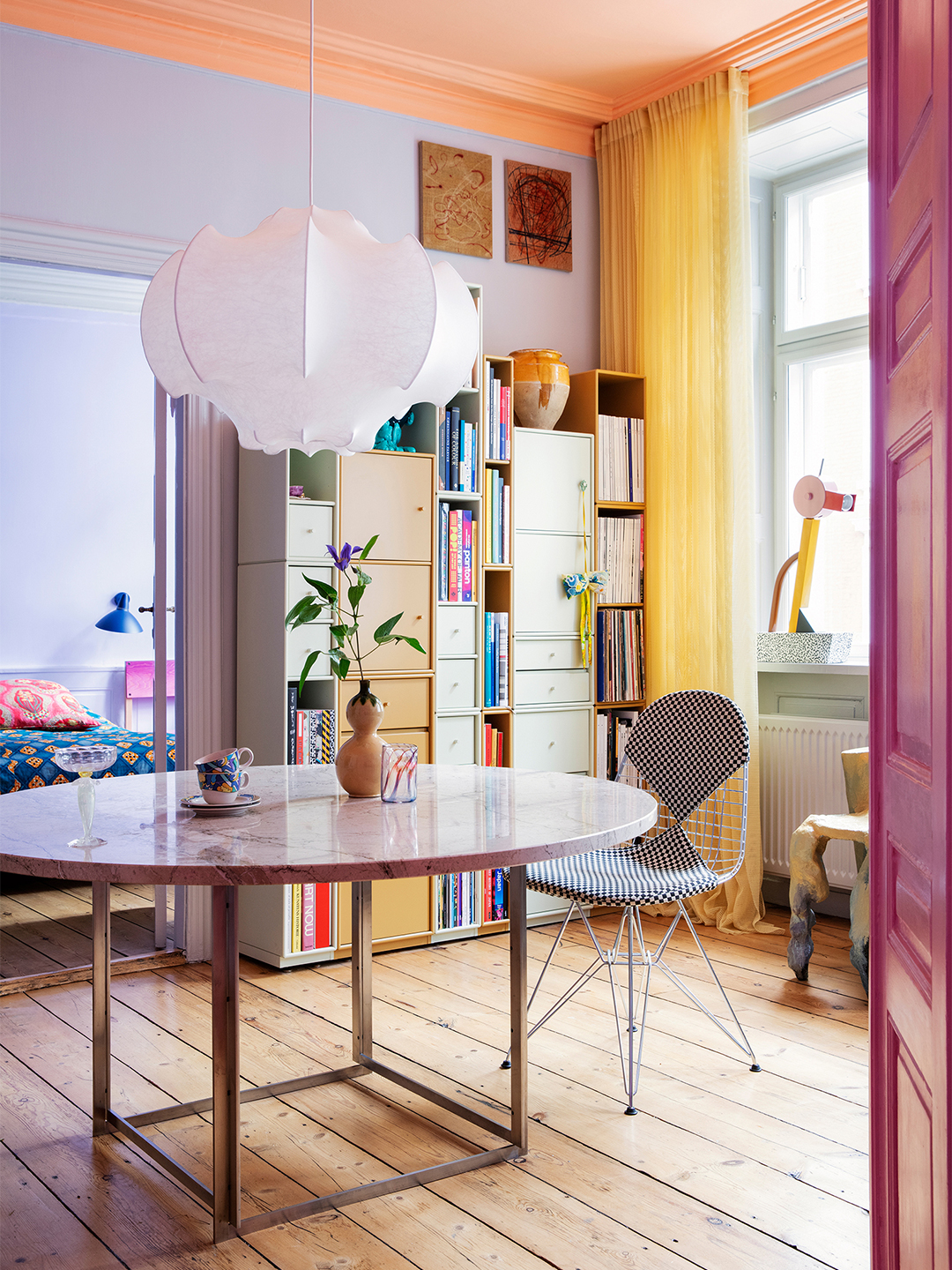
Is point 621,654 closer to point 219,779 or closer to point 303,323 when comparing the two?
point 219,779

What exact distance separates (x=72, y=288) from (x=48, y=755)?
197cm

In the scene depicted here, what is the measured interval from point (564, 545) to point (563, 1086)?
6.85ft

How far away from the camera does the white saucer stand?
2.32 meters

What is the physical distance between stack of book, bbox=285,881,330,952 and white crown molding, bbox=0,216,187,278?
1962mm

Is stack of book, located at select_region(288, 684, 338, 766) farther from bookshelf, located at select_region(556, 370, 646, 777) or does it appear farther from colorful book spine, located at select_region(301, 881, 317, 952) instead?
bookshelf, located at select_region(556, 370, 646, 777)

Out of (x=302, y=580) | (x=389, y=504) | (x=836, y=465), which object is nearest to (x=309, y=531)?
(x=302, y=580)

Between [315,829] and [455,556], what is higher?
[455,556]

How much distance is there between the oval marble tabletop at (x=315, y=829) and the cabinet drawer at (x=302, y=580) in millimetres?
978

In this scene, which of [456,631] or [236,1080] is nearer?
[236,1080]

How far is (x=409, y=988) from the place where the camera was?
3531 millimetres

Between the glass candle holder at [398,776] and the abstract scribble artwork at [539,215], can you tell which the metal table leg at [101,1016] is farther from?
the abstract scribble artwork at [539,215]

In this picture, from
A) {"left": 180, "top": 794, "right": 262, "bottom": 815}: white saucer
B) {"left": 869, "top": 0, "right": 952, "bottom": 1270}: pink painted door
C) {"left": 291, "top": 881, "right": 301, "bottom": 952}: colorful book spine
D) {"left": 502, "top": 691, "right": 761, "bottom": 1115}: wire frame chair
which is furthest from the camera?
{"left": 291, "top": 881, "right": 301, "bottom": 952}: colorful book spine

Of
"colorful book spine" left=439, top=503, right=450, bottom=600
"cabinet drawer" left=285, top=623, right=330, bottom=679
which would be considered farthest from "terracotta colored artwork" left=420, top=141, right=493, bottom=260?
"cabinet drawer" left=285, top=623, right=330, bottom=679

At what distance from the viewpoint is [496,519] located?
419 cm
